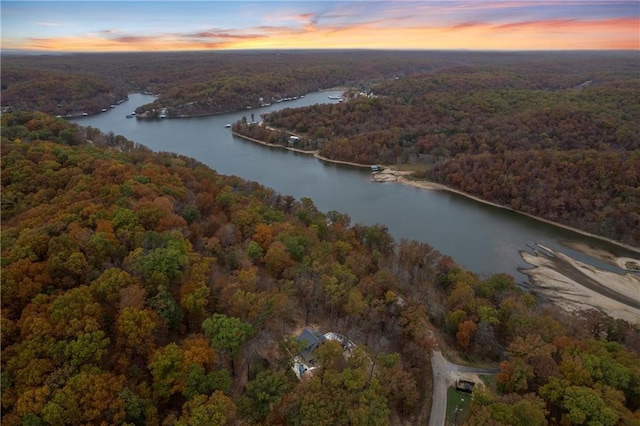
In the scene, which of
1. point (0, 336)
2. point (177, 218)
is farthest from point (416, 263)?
point (0, 336)

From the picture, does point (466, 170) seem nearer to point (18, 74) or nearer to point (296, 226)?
point (296, 226)

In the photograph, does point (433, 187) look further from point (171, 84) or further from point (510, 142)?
point (171, 84)

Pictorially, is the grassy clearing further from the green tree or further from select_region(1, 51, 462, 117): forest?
select_region(1, 51, 462, 117): forest

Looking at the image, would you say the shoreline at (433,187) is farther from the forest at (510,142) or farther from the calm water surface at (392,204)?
the calm water surface at (392,204)

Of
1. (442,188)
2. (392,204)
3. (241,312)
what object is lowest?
(392,204)

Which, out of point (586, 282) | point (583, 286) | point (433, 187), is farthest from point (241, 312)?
point (433, 187)

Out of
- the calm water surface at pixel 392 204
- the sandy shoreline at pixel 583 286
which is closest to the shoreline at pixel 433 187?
the calm water surface at pixel 392 204

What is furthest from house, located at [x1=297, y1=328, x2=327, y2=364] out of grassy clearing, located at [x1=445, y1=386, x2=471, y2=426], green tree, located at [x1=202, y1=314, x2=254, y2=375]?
grassy clearing, located at [x1=445, y1=386, x2=471, y2=426]
